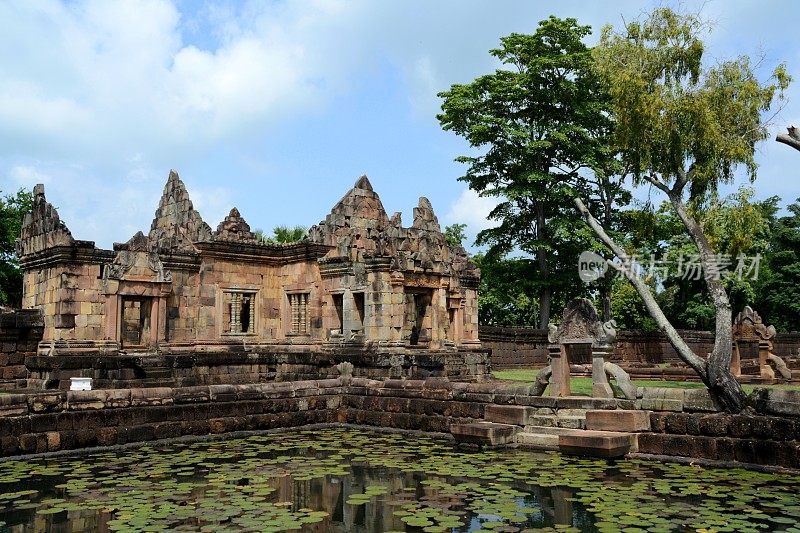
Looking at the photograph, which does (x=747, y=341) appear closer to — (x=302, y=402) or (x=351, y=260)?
(x=351, y=260)

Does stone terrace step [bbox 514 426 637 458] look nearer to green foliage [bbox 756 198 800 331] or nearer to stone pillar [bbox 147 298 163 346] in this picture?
stone pillar [bbox 147 298 163 346]

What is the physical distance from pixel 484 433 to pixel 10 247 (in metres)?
24.2

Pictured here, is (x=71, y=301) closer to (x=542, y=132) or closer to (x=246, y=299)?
(x=246, y=299)

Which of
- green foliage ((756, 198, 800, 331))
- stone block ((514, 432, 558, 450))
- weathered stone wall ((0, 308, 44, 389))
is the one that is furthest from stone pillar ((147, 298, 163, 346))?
green foliage ((756, 198, 800, 331))

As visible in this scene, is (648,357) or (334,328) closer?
(334,328)

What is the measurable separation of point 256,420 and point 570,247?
1812 centimetres

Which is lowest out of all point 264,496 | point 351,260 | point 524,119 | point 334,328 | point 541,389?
point 264,496

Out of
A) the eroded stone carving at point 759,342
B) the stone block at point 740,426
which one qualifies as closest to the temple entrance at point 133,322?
the stone block at point 740,426

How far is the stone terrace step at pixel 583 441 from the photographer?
963 centimetres

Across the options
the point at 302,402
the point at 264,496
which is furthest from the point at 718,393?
the point at 302,402

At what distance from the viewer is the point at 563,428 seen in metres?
10.7

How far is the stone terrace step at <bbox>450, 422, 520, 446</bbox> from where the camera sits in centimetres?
1072

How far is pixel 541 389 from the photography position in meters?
11.3

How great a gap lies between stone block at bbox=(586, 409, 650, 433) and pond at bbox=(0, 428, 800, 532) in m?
0.75
